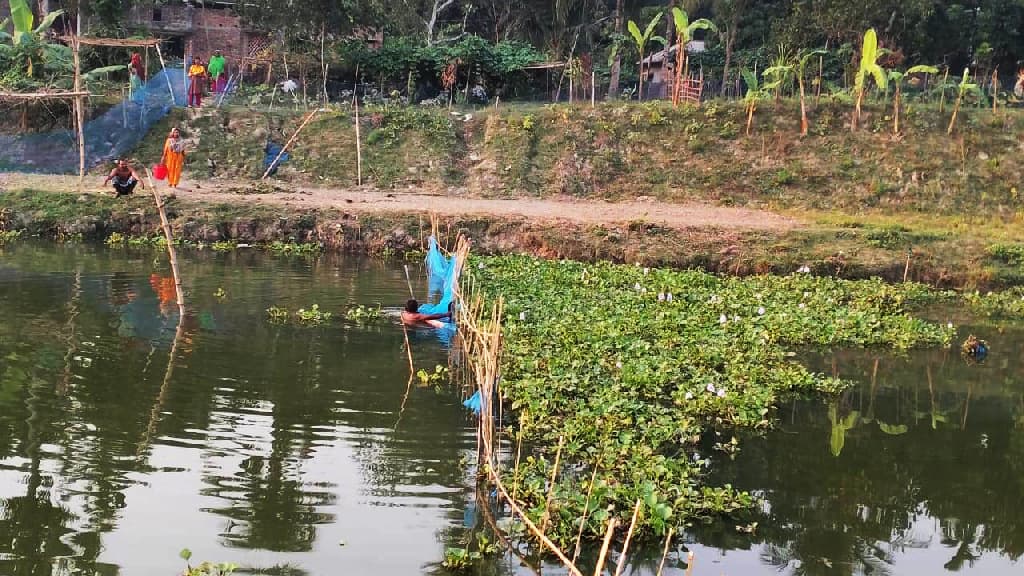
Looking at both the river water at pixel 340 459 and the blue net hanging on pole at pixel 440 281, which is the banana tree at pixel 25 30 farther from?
the blue net hanging on pole at pixel 440 281

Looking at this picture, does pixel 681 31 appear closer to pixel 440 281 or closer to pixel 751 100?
pixel 751 100

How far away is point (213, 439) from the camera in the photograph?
31.2 ft

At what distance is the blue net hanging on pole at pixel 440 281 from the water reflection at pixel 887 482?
4.73m

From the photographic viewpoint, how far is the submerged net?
24.6m

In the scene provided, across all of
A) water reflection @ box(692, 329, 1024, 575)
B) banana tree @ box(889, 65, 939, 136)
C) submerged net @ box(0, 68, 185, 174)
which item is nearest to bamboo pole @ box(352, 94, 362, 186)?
submerged net @ box(0, 68, 185, 174)

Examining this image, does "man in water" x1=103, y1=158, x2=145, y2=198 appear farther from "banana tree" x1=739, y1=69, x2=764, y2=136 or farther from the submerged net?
"banana tree" x1=739, y1=69, x2=764, y2=136

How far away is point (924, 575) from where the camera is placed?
7.39 metres

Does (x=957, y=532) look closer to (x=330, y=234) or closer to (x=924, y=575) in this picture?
(x=924, y=575)

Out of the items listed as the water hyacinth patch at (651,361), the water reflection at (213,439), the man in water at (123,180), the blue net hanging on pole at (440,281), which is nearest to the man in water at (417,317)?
the blue net hanging on pole at (440,281)

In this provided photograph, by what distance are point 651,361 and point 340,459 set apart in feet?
12.9

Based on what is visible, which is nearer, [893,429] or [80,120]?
[893,429]

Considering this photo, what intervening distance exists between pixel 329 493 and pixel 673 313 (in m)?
7.08

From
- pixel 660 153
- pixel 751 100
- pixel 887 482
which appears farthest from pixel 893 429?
pixel 751 100

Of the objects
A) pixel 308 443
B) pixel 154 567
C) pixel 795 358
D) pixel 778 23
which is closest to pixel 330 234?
pixel 795 358
